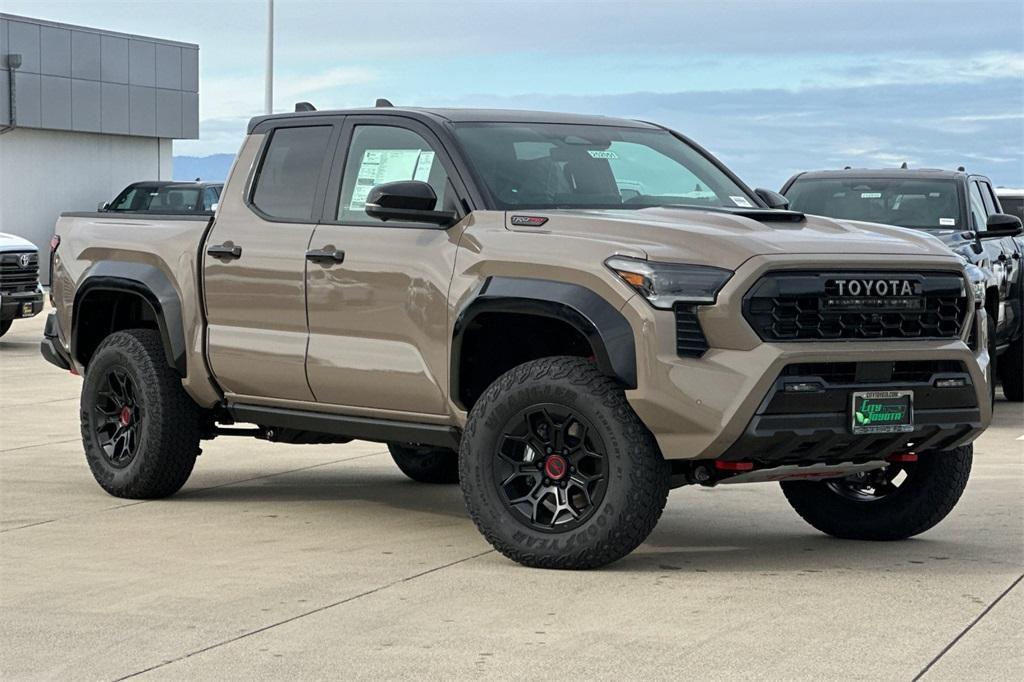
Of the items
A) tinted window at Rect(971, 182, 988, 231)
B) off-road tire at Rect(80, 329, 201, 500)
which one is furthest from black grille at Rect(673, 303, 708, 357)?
tinted window at Rect(971, 182, 988, 231)

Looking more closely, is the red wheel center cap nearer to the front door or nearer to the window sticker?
the front door

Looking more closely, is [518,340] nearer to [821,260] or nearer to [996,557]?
[821,260]

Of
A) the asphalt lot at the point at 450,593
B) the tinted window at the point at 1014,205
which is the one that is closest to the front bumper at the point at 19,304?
the asphalt lot at the point at 450,593

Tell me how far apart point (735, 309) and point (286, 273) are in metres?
2.47

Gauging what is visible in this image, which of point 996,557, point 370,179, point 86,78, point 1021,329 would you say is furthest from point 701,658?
point 86,78

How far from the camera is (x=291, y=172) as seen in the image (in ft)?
29.0

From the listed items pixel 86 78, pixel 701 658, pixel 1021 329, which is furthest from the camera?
pixel 86 78

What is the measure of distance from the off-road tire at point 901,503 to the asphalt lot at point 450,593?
12cm

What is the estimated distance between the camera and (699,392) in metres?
7.02

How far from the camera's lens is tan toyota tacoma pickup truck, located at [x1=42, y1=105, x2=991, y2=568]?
280 inches

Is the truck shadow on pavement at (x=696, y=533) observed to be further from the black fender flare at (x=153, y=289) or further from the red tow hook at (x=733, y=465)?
the black fender flare at (x=153, y=289)

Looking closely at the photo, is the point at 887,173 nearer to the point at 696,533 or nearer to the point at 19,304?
the point at 696,533

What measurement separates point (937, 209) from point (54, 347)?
7345 millimetres

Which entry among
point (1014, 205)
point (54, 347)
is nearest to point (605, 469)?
point (54, 347)
